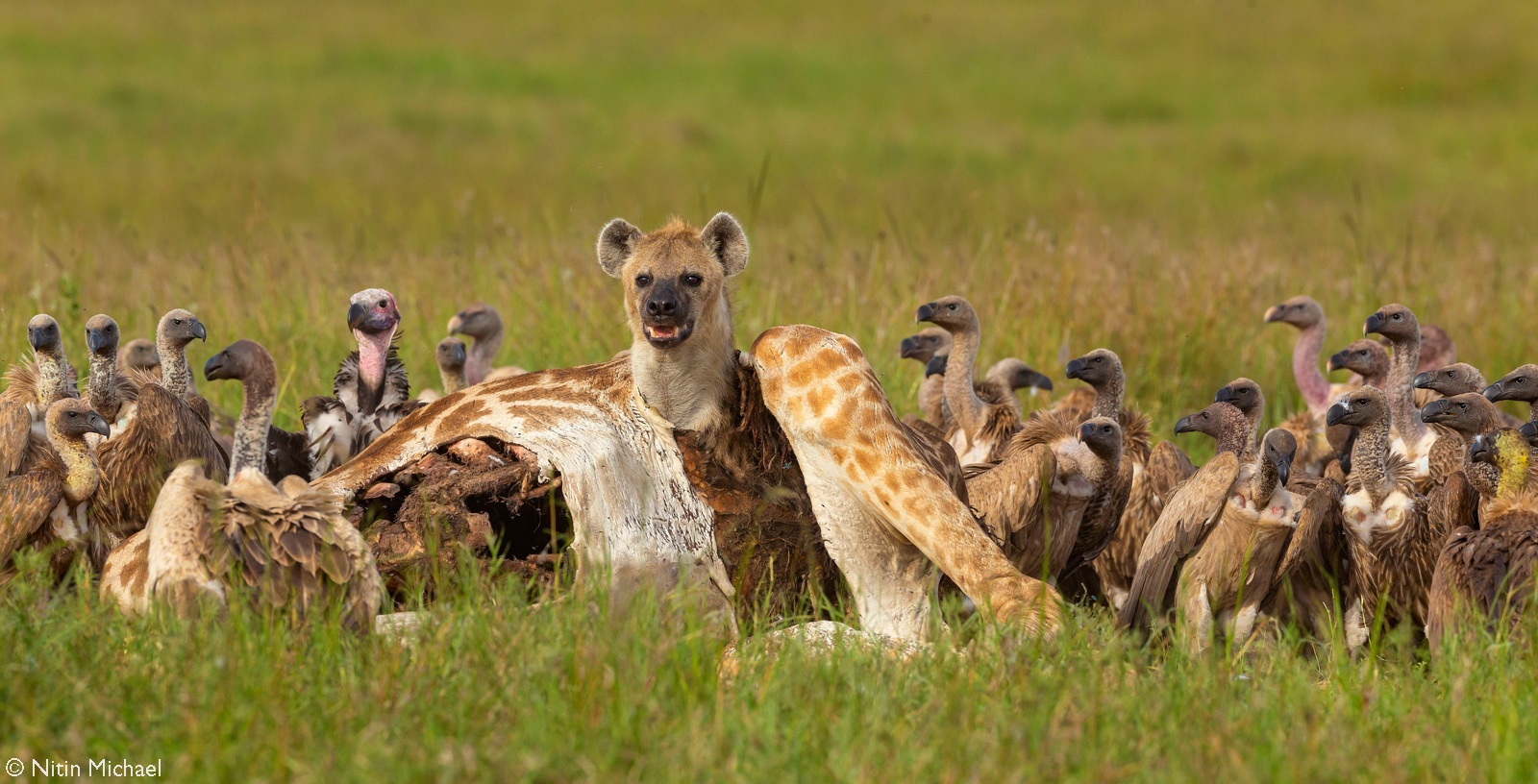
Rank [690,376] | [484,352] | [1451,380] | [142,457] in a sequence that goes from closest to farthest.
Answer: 1. [690,376]
2. [142,457]
3. [1451,380]
4. [484,352]

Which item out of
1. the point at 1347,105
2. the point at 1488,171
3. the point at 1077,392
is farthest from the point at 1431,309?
the point at 1347,105

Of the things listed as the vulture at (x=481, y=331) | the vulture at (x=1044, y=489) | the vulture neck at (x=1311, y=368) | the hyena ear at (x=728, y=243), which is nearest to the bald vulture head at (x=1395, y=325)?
the vulture neck at (x=1311, y=368)

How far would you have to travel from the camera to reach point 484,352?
8.29m

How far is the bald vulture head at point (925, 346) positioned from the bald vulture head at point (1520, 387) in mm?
2857

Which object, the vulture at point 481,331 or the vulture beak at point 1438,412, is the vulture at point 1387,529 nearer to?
the vulture beak at point 1438,412

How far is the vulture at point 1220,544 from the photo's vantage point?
5.47 metres

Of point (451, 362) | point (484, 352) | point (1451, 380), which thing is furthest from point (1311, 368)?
point (451, 362)

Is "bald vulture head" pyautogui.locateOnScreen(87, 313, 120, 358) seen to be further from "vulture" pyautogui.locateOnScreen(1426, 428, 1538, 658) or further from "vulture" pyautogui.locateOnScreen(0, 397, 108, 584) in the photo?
"vulture" pyautogui.locateOnScreen(1426, 428, 1538, 658)

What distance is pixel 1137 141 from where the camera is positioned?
2394cm

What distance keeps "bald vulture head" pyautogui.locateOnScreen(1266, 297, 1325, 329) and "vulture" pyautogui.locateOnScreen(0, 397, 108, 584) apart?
21.0ft

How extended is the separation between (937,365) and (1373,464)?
2562 mm

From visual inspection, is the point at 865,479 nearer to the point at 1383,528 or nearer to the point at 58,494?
the point at 1383,528

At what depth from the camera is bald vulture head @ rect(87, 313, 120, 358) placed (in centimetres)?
555

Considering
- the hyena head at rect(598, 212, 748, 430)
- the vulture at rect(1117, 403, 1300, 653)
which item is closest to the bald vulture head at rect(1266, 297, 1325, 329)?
the vulture at rect(1117, 403, 1300, 653)
